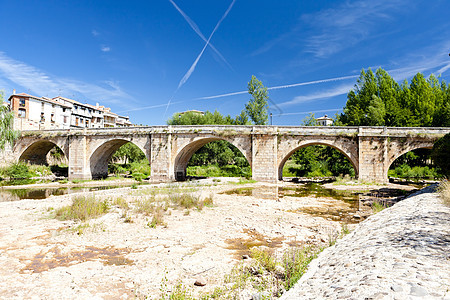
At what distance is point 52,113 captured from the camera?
171 feet

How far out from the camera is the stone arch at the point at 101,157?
101 ft

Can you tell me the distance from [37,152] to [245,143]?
31.2 metres

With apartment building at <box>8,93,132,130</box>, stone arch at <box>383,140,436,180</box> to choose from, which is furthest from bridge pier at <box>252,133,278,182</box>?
apartment building at <box>8,93,132,130</box>

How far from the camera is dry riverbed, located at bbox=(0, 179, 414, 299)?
459 cm

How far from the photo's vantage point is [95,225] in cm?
819

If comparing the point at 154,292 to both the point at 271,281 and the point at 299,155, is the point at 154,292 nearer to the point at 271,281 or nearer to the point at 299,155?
the point at 271,281

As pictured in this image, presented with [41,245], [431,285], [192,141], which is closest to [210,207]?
[41,245]

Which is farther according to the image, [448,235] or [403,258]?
[448,235]

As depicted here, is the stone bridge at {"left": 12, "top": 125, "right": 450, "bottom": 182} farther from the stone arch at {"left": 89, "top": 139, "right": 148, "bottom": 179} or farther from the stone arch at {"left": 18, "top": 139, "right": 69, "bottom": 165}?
the stone arch at {"left": 18, "top": 139, "right": 69, "bottom": 165}

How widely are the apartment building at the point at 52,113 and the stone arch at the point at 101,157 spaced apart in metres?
15.7

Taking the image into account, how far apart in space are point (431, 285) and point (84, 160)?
33801 millimetres

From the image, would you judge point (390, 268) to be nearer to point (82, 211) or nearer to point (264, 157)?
point (82, 211)

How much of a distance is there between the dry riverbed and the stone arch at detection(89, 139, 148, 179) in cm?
2064

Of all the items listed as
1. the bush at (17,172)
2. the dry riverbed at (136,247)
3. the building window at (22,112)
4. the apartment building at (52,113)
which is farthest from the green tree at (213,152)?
the dry riverbed at (136,247)
